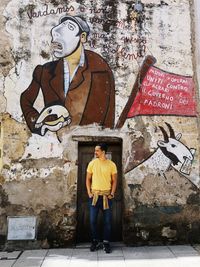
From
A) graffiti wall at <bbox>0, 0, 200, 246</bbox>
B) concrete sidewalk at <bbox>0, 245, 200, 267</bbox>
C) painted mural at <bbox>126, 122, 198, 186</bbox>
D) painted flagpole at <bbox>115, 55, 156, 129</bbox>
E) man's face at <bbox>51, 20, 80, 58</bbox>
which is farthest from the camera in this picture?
man's face at <bbox>51, 20, 80, 58</bbox>

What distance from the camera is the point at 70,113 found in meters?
6.42

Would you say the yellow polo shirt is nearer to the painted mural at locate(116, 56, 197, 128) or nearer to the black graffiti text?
the painted mural at locate(116, 56, 197, 128)

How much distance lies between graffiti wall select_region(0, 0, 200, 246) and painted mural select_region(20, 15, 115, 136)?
2 centimetres

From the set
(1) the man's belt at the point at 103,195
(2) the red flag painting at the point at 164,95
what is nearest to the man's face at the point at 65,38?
(2) the red flag painting at the point at 164,95

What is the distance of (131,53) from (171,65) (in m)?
0.83

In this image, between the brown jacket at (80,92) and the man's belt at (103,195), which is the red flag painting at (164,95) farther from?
the man's belt at (103,195)

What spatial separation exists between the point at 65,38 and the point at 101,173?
9.20ft

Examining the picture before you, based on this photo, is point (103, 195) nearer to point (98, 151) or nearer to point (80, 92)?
point (98, 151)

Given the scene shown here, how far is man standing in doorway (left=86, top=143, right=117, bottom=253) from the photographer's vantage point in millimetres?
5707

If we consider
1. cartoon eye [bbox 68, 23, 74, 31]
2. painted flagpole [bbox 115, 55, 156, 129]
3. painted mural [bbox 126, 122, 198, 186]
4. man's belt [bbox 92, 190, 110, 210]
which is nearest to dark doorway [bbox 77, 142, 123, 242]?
painted mural [bbox 126, 122, 198, 186]

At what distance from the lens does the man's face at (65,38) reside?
661 cm

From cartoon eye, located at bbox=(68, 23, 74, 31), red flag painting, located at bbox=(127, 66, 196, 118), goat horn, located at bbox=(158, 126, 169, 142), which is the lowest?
goat horn, located at bbox=(158, 126, 169, 142)

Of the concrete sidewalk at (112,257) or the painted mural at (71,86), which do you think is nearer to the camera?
the concrete sidewalk at (112,257)

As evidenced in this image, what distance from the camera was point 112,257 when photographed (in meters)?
5.37
